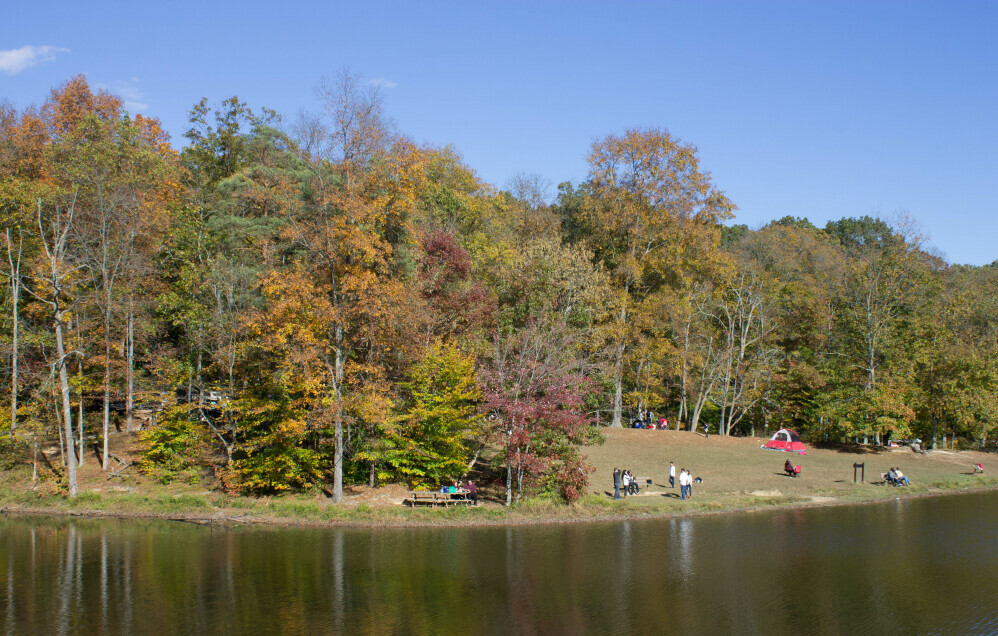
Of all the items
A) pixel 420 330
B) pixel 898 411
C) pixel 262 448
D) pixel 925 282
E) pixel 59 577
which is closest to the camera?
pixel 59 577

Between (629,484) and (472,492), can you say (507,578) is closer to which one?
(472,492)

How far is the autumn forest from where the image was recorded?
96.2ft

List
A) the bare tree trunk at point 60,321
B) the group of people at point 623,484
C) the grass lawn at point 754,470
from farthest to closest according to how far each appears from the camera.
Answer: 1. the grass lawn at point 754,470
2. the group of people at point 623,484
3. the bare tree trunk at point 60,321

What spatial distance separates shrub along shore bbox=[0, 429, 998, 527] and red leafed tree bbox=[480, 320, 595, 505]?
1110 mm

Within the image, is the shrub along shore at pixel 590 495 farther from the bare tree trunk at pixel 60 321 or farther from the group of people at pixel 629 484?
the bare tree trunk at pixel 60 321

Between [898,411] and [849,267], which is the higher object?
[849,267]

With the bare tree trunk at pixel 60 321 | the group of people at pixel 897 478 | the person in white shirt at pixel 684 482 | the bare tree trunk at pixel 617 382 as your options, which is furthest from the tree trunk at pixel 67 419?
the group of people at pixel 897 478

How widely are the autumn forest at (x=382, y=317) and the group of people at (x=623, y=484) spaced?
6.79ft

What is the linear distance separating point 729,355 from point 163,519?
Result: 3699cm

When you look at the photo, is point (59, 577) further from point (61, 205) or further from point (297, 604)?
point (61, 205)

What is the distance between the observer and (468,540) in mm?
24141

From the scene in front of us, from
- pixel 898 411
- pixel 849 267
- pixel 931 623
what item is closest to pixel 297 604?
pixel 931 623

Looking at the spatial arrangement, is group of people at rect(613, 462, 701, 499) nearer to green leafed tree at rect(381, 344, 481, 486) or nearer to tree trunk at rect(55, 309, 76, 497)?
green leafed tree at rect(381, 344, 481, 486)

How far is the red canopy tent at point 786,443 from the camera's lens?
44469mm
